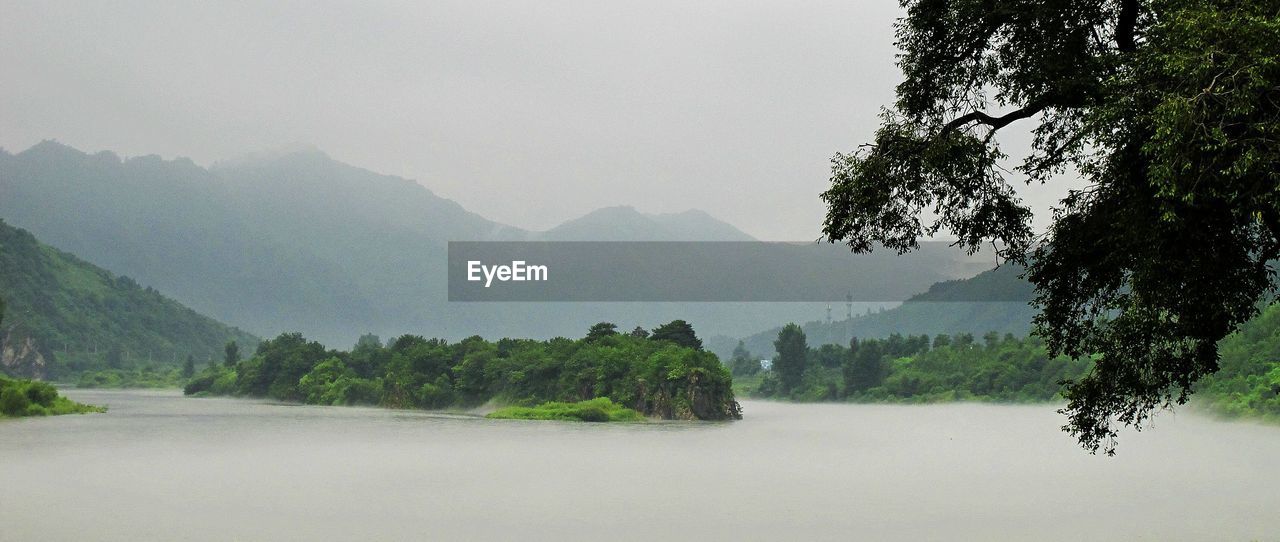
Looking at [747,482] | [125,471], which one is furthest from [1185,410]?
[125,471]

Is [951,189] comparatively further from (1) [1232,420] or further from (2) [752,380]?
(2) [752,380]

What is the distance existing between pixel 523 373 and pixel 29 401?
1210 inches

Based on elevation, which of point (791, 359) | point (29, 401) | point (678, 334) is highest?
point (678, 334)

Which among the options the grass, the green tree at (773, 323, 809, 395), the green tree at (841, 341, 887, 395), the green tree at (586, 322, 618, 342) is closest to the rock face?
the green tree at (773, 323, 809, 395)

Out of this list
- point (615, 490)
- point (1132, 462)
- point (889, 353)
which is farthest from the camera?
point (889, 353)

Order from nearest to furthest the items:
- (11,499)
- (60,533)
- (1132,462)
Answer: (60,533) < (11,499) < (1132,462)

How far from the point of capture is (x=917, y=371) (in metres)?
111

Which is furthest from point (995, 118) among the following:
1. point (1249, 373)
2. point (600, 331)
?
point (600, 331)

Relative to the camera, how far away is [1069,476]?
38.5m

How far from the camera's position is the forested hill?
5960 inches

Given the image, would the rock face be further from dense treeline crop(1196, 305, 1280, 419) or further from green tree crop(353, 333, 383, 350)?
dense treeline crop(1196, 305, 1280, 419)

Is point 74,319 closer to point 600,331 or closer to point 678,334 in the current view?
point 600,331

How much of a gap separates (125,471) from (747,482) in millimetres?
21503

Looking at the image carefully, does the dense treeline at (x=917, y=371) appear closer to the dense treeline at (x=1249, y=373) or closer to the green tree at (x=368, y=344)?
the dense treeline at (x=1249, y=373)
